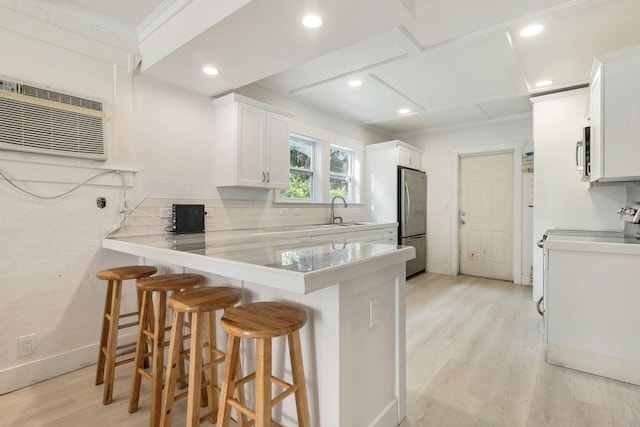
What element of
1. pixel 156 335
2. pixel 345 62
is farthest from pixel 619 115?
pixel 156 335

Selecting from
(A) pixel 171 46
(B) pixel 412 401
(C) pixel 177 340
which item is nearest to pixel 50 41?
(A) pixel 171 46

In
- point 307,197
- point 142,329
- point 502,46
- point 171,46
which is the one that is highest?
point 502,46

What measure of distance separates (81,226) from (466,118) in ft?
16.2

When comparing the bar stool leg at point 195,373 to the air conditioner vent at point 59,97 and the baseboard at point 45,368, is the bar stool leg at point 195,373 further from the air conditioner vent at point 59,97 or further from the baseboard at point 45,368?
the air conditioner vent at point 59,97

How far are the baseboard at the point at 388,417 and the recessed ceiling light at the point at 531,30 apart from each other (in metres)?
2.77

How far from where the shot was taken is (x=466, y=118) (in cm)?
480

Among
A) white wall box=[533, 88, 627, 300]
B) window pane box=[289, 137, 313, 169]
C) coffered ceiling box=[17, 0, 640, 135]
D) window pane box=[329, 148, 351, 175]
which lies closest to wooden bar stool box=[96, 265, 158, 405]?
coffered ceiling box=[17, 0, 640, 135]

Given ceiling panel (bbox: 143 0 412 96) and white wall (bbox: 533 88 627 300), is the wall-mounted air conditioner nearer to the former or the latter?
ceiling panel (bbox: 143 0 412 96)

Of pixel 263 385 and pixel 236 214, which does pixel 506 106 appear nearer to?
pixel 236 214

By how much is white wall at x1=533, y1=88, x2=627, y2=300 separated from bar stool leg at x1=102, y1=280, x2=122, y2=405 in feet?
13.6

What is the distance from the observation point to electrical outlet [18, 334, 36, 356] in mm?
2068

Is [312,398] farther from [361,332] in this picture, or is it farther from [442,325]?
[442,325]

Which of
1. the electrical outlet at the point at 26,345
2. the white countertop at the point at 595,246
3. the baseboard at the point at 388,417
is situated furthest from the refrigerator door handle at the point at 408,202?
the electrical outlet at the point at 26,345

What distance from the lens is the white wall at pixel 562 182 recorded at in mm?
3326
